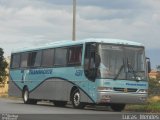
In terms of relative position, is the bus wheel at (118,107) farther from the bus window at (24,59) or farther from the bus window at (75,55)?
the bus window at (24,59)

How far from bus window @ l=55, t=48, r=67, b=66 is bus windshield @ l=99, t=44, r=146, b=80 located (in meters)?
3.32

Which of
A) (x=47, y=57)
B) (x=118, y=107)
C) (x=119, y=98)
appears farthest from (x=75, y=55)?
(x=47, y=57)

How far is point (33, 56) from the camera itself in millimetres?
32469

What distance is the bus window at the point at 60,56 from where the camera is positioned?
28355 mm

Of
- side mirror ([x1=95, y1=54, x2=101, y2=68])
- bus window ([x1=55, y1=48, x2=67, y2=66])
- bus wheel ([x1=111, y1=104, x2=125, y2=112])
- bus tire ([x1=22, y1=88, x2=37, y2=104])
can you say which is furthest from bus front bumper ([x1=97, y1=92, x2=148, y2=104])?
bus tire ([x1=22, y1=88, x2=37, y2=104])

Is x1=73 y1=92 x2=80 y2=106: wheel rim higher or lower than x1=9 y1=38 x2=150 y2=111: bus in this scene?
lower

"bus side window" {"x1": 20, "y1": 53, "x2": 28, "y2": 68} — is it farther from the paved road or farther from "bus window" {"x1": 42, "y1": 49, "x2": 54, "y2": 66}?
the paved road

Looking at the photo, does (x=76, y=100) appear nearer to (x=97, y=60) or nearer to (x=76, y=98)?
(x=76, y=98)

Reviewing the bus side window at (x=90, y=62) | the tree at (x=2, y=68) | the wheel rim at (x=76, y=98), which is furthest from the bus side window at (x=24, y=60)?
the tree at (x=2, y=68)

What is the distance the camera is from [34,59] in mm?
32312

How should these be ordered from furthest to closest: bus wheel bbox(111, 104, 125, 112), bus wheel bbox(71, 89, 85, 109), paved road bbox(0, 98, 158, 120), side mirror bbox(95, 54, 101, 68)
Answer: bus wheel bbox(111, 104, 125, 112) → bus wheel bbox(71, 89, 85, 109) → side mirror bbox(95, 54, 101, 68) → paved road bbox(0, 98, 158, 120)

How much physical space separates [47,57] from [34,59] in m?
1.93

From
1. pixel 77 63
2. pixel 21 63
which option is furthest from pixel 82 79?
pixel 21 63

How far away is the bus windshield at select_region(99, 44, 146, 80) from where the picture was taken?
25.2 metres
